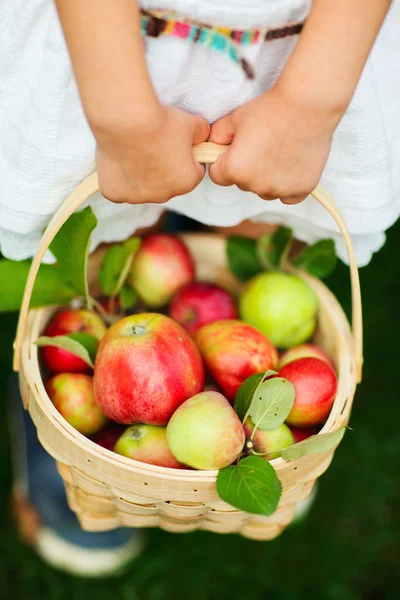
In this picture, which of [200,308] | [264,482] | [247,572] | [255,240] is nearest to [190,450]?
[264,482]

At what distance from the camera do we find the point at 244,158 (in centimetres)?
76

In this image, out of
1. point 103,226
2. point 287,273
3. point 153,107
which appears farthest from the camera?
point 287,273

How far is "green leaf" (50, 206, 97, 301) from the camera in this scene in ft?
2.97

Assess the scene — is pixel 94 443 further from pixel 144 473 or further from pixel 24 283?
pixel 24 283

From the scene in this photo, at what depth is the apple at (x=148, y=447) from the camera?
2.81 feet

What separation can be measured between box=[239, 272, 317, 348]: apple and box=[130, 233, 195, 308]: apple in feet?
0.43

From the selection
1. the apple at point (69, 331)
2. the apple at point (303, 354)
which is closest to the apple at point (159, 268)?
the apple at point (69, 331)

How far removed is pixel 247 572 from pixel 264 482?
67 centimetres

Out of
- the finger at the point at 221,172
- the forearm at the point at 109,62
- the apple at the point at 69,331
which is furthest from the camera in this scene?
the apple at the point at 69,331

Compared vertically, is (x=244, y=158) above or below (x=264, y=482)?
above

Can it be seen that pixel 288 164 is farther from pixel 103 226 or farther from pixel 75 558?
pixel 75 558

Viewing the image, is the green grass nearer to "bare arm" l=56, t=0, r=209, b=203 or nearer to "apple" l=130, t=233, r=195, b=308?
"apple" l=130, t=233, r=195, b=308

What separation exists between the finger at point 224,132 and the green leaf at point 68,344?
0.33 metres

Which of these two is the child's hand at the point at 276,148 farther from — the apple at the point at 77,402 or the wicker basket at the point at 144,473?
the apple at the point at 77,402
